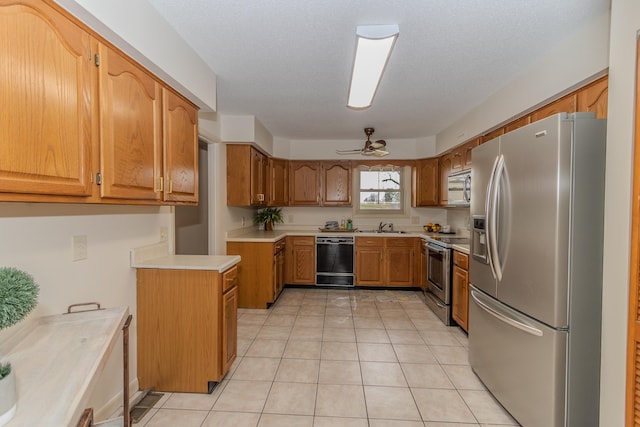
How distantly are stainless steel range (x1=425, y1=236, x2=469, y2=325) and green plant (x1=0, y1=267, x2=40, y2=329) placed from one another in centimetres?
354

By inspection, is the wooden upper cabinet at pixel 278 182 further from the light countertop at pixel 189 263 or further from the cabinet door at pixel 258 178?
the light countertop at pixel 189 263

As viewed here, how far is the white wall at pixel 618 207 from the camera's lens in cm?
131

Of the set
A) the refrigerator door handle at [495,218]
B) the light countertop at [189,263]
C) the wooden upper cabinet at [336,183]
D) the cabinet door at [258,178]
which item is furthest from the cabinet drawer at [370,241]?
the refrigerator door handle at [495,218]

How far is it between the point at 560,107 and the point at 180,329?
3.19 m

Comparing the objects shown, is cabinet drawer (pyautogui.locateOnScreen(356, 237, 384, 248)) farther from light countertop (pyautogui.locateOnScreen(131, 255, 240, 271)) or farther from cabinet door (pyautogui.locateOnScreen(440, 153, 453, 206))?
light countertop (pyautogui.locateOnScreen(131, 255, 240, 271))

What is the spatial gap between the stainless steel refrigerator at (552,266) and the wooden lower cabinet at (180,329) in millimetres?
1924

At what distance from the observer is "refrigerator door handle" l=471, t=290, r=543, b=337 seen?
171 centimetres

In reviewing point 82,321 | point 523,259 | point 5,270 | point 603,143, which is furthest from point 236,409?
point 603,143

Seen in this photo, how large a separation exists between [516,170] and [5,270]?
7.67 ft

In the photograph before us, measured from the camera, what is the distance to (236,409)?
2045 millimetres

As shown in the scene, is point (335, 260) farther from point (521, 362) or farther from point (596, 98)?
point (596, 98)

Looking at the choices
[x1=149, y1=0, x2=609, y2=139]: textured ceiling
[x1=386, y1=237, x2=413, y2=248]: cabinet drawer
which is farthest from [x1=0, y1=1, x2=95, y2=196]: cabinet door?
[x1=386, y1=237, x2=413, y2=248]: cabinet drawer

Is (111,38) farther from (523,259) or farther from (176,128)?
(523,259)

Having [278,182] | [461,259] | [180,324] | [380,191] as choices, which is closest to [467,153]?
[461,259]
